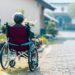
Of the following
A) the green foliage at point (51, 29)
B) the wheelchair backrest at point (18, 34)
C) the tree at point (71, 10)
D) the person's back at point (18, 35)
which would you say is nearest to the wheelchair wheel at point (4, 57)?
the person's back at point (18, 35)

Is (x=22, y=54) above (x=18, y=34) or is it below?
below

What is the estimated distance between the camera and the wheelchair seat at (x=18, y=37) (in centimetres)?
1008

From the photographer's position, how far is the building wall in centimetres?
2367

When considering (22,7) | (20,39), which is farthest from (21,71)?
(22,7)

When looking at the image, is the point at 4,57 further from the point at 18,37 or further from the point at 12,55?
the point at 18,37

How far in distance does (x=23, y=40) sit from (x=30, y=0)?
16.0 metres

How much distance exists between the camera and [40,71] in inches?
399

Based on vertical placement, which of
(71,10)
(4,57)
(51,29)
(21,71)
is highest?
(4,57)

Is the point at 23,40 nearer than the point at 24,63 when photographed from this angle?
Yes

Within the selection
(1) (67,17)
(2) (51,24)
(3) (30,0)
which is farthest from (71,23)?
(3) (30,0)

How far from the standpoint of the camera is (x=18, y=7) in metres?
24.6

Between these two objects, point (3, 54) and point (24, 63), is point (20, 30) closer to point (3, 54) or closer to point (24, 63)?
point (3, 54)

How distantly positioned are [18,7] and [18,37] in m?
14.7

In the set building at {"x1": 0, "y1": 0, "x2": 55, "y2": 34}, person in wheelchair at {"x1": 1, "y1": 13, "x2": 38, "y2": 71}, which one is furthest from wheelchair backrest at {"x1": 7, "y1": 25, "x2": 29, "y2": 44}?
building at {"x1": 0, "y1": 0, "x2": 55, "y2": 34}
